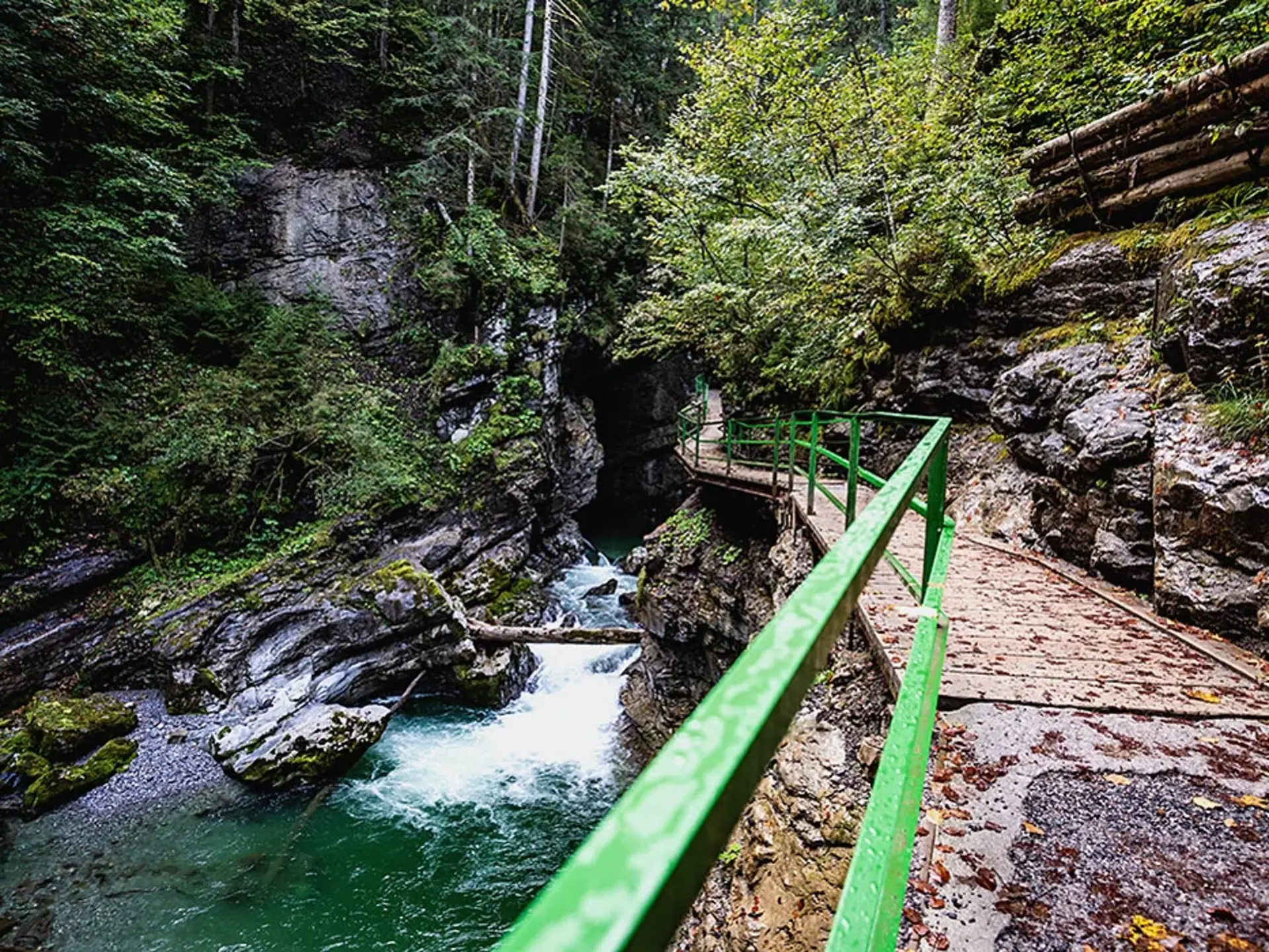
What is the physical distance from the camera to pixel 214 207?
14102mm

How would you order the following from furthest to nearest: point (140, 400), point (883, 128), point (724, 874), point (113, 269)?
point (140, 400)
point (113, 269)
point (883, 128)
point (724, 874)

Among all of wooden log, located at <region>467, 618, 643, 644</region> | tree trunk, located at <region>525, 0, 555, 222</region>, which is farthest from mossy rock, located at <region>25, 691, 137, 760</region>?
tree trunk, located at <region>525, 0, 555, 222</region>

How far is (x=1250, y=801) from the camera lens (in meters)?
2.02

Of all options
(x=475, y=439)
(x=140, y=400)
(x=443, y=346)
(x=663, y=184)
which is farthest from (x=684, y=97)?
(x=140, y=400)

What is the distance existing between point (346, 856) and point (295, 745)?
184 cm

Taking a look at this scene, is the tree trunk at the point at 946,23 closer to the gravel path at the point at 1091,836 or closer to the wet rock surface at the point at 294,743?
the gravel path at the point at 1091,836

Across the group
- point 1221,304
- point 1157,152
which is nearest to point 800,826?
point 1221,304

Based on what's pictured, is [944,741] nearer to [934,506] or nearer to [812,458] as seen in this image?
[934,506]

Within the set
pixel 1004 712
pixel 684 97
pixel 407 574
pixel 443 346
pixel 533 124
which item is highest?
pixel 533 124

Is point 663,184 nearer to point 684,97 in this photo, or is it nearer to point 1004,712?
point 684,97

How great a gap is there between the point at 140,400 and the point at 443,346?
19.7 feet

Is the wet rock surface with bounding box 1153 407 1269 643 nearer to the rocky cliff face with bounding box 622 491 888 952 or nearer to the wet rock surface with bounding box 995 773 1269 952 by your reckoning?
the wet rock surface with bounding box 995 773 1269 952

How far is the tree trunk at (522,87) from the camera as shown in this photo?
16.3 m

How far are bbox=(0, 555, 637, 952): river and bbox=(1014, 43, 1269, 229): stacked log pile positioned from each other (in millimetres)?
9048
